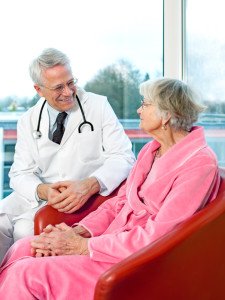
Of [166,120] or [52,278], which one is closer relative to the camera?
[52,278]

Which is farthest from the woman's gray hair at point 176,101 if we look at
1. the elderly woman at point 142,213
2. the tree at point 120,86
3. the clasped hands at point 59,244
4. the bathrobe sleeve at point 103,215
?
the tree at point 120,86

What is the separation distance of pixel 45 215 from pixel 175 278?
738 millimetres

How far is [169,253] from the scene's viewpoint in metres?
1.45

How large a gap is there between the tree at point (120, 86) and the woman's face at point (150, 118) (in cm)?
153

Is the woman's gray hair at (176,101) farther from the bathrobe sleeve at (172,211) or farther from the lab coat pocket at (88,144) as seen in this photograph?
the lab coat pocket at (88,144)

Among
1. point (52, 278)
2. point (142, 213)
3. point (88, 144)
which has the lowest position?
point (52, 278)

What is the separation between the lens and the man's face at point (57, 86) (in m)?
2.23

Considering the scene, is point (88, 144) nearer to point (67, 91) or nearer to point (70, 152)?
point (70, 152)

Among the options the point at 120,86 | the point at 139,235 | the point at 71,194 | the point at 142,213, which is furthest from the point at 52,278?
the point at 120,86

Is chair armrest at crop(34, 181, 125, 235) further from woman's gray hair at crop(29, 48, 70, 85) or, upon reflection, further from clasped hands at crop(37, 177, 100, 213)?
woman's gray hair at crop(29, 48, 70, 85)

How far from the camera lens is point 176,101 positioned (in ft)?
5.70

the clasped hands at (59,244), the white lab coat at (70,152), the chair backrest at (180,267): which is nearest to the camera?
the chair backrest at (180,267)

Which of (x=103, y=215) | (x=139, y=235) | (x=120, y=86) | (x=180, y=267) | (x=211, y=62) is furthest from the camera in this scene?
(x=120, y=86)

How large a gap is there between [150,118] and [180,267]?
23.0 inches
